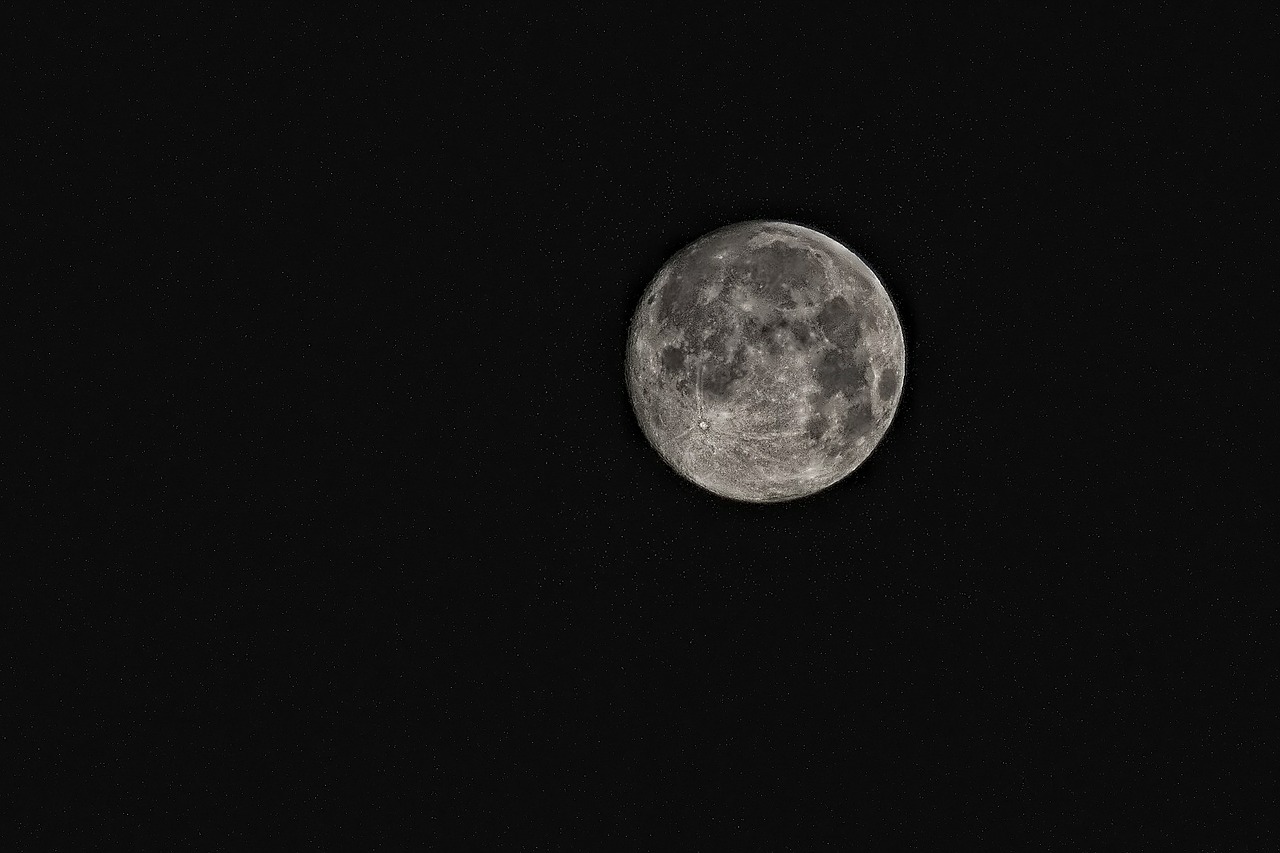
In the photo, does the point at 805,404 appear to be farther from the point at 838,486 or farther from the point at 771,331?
the point at 838,486

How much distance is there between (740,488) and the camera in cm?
781

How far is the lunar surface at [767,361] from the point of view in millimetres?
7133

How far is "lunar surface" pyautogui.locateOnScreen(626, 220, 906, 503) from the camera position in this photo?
713 centimetres

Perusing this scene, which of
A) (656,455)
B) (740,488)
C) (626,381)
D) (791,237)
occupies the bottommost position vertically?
(740,488)

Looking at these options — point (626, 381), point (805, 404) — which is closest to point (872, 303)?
point (805, 404)

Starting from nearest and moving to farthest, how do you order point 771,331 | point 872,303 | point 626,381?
1. point 771,331
2. point 872,303
3. point 626,381

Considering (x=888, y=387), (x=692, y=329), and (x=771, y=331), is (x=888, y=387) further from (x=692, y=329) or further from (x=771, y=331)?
(x=692, y=329)

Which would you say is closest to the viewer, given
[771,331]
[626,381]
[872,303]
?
[771,331]

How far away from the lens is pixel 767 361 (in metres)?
7.07

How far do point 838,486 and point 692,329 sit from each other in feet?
8.60

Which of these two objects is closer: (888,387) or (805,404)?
(805,404)

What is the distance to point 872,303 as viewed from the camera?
7.67m

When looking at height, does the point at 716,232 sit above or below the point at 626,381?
above

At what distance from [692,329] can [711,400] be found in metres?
0.66
